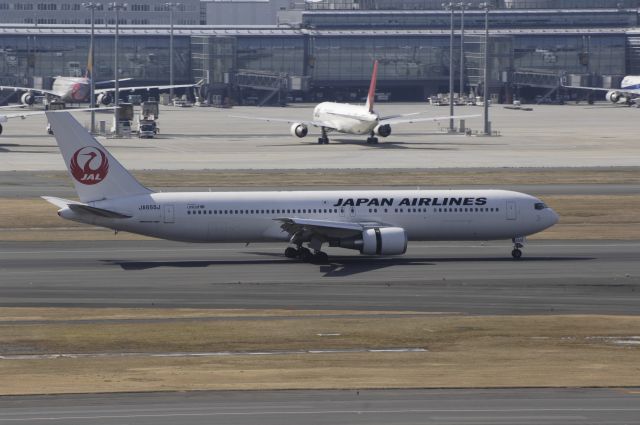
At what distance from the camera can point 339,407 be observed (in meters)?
37.2

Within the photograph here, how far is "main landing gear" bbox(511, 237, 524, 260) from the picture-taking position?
69.3 metres

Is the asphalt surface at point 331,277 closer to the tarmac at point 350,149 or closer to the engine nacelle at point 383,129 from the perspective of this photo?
the tarmac at point 350,149

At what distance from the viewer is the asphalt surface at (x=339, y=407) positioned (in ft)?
116

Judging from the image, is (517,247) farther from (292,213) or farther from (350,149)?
(350,149)

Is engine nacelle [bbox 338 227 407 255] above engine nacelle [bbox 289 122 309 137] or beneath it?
beneath

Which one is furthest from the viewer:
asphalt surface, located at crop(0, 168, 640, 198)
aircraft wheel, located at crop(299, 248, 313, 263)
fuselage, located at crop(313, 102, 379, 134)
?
fuselage, located at crop(313, 102, 379, 134)

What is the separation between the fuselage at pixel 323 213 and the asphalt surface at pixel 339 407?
2926cm

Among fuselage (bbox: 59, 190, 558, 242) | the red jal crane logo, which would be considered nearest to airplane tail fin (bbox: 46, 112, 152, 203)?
the red jal crane logo

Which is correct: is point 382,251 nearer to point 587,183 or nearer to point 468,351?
point 468,351

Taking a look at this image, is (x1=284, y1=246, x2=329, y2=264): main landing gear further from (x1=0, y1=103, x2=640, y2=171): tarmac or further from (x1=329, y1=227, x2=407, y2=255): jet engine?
(x1=0, y1=103, x2=640, y2=171): tarmac

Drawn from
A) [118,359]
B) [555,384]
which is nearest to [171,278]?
[118,359]

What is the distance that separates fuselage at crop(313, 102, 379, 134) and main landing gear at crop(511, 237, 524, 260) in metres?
80.2

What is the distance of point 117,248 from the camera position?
74.1 m

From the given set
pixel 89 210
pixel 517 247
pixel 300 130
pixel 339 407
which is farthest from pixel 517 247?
pixel 300 130
